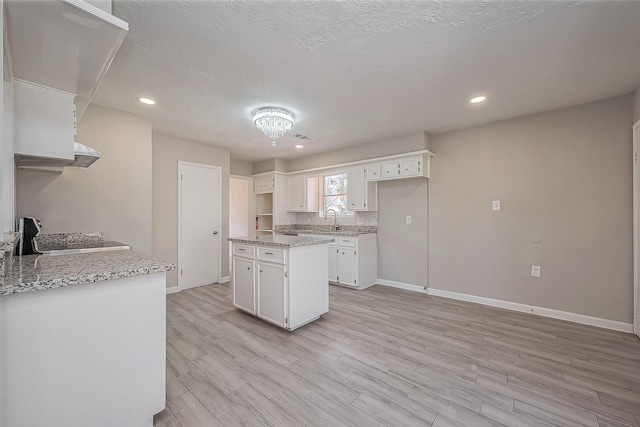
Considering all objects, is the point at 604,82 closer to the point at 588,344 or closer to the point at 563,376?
the point at 588,344

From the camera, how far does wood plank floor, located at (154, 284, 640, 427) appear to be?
1.56 meters

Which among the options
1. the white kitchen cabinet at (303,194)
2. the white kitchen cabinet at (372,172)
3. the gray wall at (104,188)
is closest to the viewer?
the gray wall at (104,188)

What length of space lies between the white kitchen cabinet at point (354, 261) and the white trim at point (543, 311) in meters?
1.03

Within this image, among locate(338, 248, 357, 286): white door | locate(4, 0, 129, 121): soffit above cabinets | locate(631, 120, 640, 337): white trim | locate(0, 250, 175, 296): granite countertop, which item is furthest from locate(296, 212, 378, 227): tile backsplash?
locate(4, 0, 129, 121): soffit above cabinets

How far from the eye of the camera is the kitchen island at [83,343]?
111 cm

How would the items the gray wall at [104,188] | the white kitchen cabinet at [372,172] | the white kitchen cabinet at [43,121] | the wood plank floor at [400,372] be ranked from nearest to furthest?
the wood plank floor at [400,372] < the white kitchen cabinet at [43,121] < the gray wall at [104,188] < the white kitchen cabinet at [372,172]

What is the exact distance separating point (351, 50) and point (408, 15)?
451mm

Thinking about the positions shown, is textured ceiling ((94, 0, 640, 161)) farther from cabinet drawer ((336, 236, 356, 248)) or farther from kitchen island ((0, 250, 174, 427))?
cabinet drawer ((336, 236, 356, 248))

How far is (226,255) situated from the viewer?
4719 mm

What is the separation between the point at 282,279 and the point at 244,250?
2.32ft

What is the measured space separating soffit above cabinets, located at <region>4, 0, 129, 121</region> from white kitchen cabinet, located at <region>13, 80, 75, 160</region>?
8 cm

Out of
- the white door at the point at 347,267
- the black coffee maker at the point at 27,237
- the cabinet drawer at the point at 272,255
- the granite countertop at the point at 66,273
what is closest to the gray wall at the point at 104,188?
the black coffee maker at the point at 27,237

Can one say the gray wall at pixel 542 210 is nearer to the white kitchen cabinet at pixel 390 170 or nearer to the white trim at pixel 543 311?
the white trim at pixel 543 311

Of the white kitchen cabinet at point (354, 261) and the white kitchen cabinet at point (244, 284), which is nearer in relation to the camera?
the white kitchen cabinet at point (244, 284)
